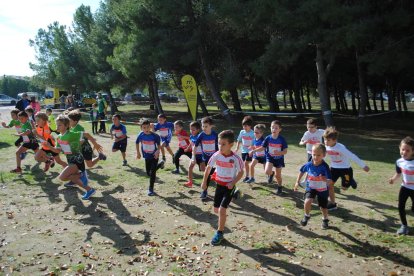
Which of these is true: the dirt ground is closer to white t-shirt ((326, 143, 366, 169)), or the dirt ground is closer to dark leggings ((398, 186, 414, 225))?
dark leggings ((398, 186, 414, 225))

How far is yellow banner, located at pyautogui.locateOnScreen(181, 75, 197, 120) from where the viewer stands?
17844 millimetres

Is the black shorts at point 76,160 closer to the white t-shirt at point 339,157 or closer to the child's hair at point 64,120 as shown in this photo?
the child's hair at point 64,120

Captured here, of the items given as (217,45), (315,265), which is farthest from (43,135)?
(217,45)

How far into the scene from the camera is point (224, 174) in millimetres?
6125

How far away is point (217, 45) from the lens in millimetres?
24719

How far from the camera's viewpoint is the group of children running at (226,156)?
20.1 ft

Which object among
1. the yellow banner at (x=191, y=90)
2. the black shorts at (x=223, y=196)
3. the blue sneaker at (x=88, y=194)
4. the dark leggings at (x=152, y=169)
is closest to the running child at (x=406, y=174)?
the black shorts at (x=223, y=196)

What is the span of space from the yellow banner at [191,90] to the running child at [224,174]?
11.7m

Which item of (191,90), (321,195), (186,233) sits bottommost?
(186,233)

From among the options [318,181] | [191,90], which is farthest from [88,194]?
[191,90]

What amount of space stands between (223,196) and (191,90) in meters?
12.4

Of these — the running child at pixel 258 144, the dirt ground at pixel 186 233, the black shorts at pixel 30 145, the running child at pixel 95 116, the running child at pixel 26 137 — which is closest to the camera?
the dirt ground at pixel 186 233

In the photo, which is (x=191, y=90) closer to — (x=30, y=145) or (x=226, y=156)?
(x=30, y=145)

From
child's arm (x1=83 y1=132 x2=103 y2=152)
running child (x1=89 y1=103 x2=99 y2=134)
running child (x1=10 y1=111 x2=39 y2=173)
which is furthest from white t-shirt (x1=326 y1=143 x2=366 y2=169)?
running child (x1=89 y1=103 x2=99 y2=134)
